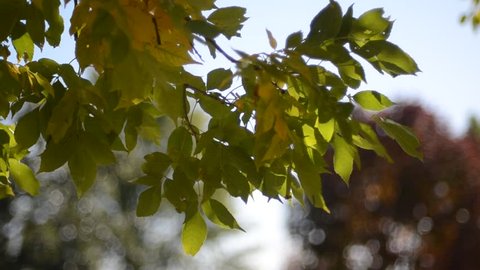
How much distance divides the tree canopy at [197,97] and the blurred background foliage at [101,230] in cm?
1644

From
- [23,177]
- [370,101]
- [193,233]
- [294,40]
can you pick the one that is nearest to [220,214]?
[193,233]

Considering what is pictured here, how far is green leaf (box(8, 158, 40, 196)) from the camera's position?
2.38m

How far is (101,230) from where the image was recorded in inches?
779

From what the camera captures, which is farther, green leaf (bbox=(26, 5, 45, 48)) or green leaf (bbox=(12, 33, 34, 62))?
green leaf (bbox=(12, 33, 34, 62))

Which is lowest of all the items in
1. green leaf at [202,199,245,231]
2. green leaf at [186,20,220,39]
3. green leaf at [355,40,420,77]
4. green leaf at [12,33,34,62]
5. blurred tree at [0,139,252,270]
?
blurred tree at [0,139,252,270]

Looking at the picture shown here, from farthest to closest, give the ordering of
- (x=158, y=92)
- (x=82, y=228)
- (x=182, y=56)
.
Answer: (x=82, y=228), (x=182, y=56), (x=158, y=92)

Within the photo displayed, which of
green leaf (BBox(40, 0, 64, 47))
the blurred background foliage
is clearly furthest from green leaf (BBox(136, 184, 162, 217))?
the blurred background foliage

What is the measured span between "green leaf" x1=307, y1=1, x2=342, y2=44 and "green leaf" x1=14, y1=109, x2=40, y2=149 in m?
0.69

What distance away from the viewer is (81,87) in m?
1.90

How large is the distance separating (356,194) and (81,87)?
17.7 meters

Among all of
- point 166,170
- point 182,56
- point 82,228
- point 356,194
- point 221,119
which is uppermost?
point 182,56

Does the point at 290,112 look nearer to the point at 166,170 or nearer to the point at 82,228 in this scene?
the point at 166,170

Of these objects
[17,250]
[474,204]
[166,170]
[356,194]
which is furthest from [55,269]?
[166,170]

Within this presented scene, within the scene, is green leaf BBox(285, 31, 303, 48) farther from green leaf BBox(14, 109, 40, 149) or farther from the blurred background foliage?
the blurred background foliage
